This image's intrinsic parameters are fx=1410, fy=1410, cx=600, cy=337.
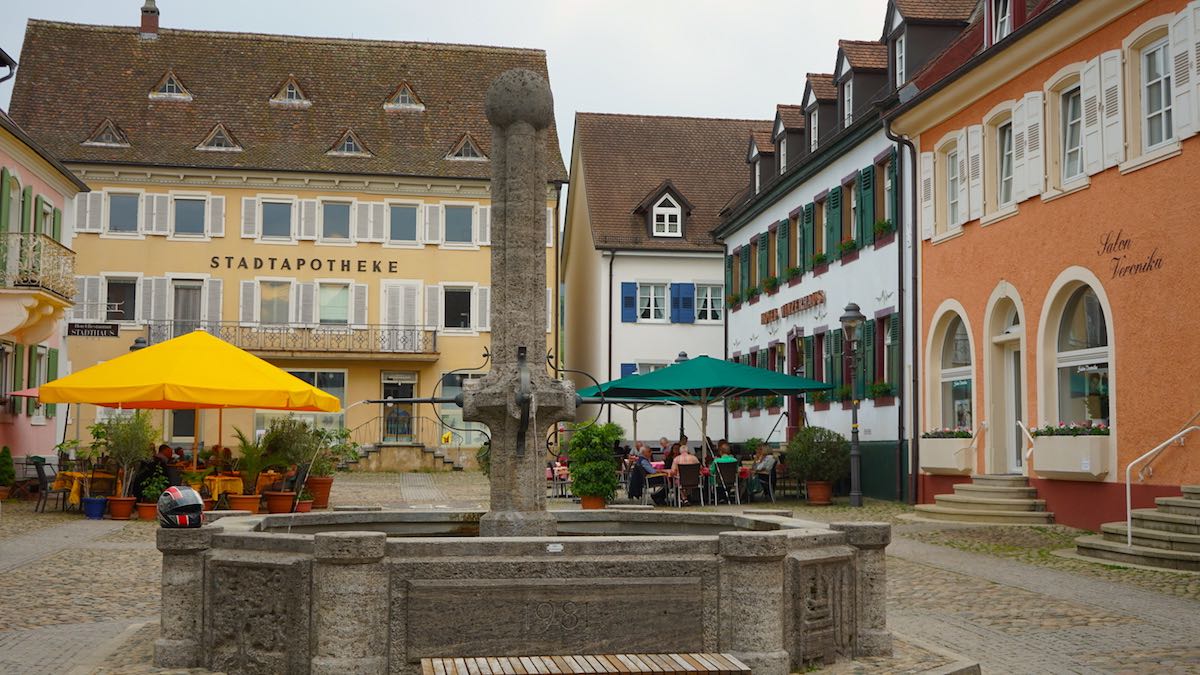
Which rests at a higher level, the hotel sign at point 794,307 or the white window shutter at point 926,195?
the white window shutter at point 926,195

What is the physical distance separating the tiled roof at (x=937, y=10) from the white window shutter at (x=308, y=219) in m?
22.5

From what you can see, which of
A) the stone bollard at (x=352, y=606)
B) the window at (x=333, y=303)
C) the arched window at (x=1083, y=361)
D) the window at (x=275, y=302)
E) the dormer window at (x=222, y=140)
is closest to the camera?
the stone bollard at (x=352, y=606)

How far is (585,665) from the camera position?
280 inches

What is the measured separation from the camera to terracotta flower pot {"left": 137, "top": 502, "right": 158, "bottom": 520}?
2122cm

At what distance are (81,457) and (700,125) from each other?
101 ft

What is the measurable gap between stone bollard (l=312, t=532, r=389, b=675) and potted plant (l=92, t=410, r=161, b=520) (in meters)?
14.1

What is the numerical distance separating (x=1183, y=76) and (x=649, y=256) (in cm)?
2827

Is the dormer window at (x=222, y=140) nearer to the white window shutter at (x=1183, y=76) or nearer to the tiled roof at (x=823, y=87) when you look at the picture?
the tiled roof at (x=823, y=87)

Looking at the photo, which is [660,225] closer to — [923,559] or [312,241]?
[312,241]

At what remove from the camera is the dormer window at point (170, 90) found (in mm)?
45344

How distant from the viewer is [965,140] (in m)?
22.7

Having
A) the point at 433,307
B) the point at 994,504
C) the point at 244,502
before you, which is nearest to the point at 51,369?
the point at 433,307

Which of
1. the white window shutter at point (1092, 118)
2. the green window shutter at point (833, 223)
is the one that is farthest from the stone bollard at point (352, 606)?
the green window shutter at point (833, 223)

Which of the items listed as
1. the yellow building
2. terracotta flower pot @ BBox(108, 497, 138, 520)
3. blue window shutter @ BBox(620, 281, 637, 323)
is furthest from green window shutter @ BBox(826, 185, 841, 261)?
terracotta flower pot @ BBox(108, 497, 138, 520)
